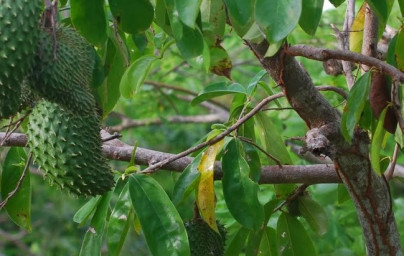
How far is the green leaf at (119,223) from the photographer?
2021 mm

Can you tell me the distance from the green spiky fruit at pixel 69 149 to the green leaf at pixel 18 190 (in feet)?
1.28

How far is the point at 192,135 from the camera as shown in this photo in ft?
23.6

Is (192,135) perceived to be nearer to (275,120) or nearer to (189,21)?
(275,120)

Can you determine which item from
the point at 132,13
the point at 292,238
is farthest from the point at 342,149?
the point at 132,13

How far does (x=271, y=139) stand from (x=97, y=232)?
0.66 metres

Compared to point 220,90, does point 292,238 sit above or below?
below

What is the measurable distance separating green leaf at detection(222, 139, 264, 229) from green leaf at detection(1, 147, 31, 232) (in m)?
0.65

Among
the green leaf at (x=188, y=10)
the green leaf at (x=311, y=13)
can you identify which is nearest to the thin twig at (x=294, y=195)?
the green leaf at (x=311, y=13)

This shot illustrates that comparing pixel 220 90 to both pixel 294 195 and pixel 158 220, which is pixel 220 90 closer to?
pixel 294 195

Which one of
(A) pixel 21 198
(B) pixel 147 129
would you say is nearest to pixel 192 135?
(B) pixel 147 129

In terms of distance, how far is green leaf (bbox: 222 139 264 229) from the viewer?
210 cm

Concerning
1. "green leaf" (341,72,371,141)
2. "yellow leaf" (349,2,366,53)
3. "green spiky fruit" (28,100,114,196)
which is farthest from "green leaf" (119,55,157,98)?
"yellow leaf" (349,2,366,53)

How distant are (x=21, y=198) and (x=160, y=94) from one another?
3331 mm

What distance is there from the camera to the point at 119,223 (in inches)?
79.7
